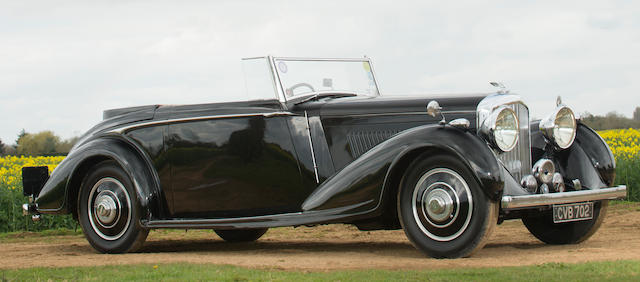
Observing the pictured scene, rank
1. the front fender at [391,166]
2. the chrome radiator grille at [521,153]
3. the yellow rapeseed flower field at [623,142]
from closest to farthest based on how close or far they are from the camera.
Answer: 1. the front fender at [391,166]
2. the chrome radiator grille at [521,153]
3. the yellow rapeseed flower field at [623,142]

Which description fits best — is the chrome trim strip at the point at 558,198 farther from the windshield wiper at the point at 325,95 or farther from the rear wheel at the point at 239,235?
the rear wheel at the point at 239,235

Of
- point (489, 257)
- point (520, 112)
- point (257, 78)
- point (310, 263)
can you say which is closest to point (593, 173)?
point (520, 112)

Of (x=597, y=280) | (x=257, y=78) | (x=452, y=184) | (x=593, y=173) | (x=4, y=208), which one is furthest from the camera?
(x=4, y=208)

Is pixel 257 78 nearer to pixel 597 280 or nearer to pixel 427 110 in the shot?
pixel 427 110

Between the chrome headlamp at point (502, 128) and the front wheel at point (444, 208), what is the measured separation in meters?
0.52

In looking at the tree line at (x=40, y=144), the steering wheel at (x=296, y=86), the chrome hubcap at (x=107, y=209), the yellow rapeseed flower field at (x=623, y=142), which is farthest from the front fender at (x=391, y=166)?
the tree line at (x=40, y=144)

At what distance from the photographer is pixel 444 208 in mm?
6324

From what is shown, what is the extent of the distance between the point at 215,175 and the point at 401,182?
2.07 m

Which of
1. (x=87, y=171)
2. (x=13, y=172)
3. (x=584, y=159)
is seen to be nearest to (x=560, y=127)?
(x=584, y=159)

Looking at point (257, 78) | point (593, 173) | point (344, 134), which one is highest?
point (257, 78)

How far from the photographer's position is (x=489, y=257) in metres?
6.55

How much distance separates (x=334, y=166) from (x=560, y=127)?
2115mm

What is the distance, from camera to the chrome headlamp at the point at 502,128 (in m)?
6.54

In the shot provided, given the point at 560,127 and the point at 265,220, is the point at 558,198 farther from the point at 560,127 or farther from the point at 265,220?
the point at 265,220
